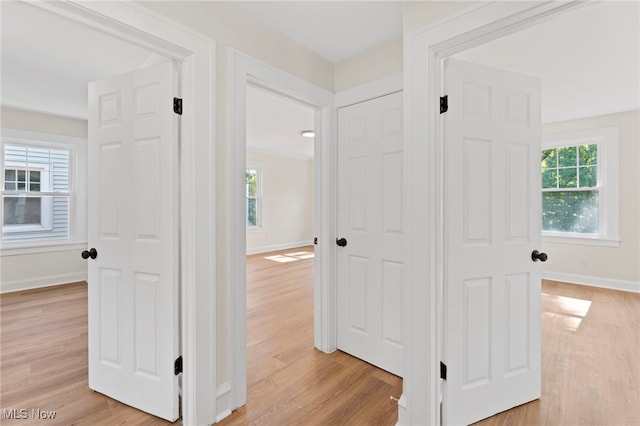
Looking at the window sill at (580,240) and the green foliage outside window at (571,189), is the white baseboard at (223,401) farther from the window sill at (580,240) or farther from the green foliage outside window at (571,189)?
the green foliage outside window at (571,189)

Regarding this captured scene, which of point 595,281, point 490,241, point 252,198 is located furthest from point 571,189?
point 252,198

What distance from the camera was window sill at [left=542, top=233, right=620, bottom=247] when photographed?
4.34 meters

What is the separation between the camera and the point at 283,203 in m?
8.16

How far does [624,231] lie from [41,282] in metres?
8.44

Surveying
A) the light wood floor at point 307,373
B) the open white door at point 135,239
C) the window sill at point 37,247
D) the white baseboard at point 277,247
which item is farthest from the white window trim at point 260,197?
the open white door at point 135,239

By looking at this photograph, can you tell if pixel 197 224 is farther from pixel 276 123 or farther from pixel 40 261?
pixel 40 261

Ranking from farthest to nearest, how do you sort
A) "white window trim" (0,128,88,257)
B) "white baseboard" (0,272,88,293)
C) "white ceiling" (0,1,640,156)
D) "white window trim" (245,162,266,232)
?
"white window trim" (245,162,266,232) → "white window trim" (0,128,88,257) → "white baseboard" (0,272,88,293) → "white ceiling" (0,1,640,156)

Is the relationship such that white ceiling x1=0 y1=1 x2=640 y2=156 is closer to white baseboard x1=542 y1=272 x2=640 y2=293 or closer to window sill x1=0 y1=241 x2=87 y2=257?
window sill x1=0 y1=241 x2=87 y2=257

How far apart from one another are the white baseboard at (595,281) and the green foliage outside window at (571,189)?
702mm

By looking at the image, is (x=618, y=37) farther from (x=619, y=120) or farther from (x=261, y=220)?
(x=261, y=220)

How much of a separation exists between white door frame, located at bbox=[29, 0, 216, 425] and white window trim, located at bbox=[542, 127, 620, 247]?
214 inches

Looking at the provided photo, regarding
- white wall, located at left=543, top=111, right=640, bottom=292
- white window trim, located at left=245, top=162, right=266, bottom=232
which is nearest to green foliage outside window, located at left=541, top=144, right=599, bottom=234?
white wall, located at left=543, top=111, right=640, bottom=292

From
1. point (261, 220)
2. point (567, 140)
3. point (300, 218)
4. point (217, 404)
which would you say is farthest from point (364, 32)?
point (300, 218)

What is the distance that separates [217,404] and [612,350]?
3.17 m
